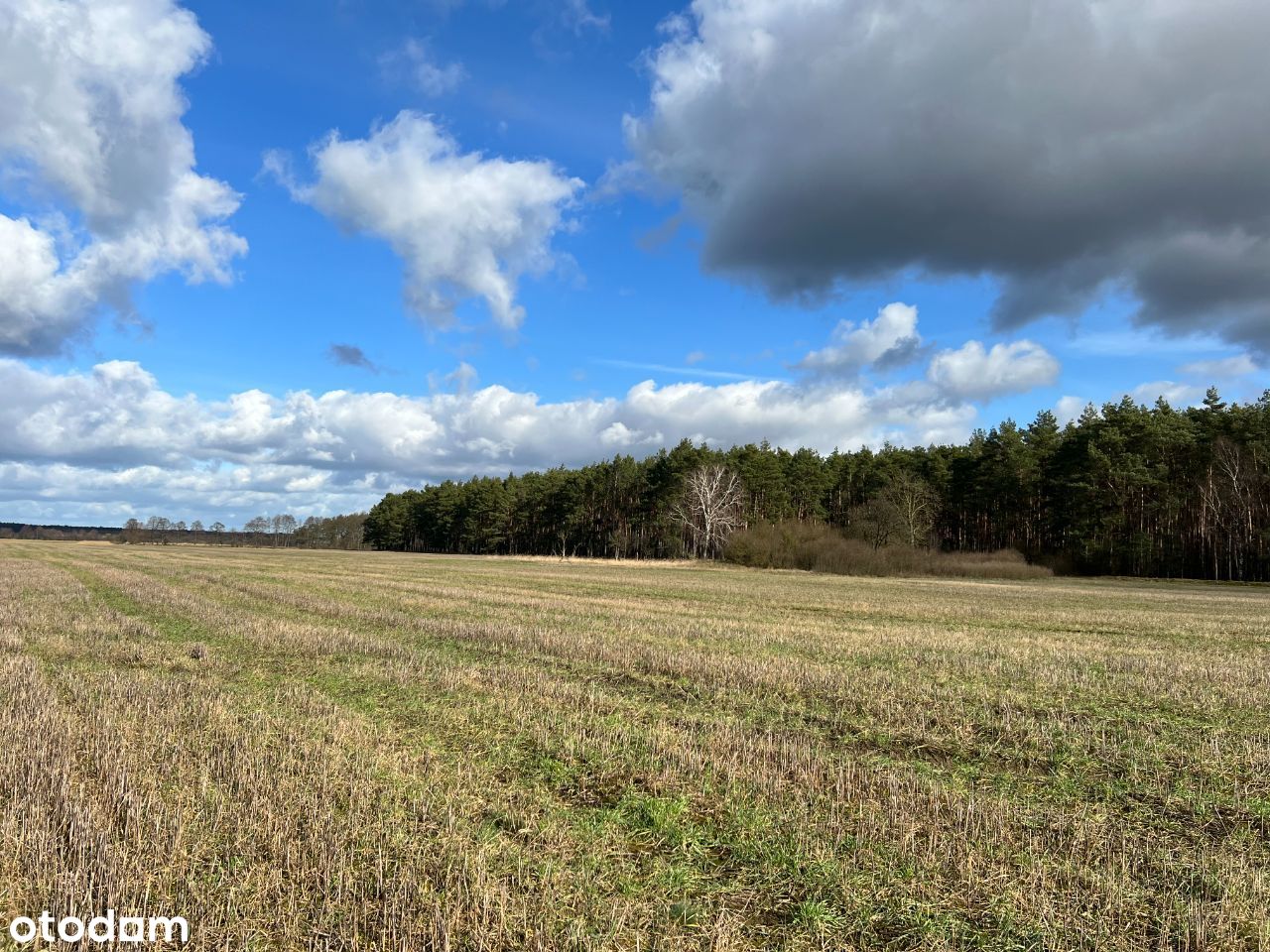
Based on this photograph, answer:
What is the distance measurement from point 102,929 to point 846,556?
66179 millimetres

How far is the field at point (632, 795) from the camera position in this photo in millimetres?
4488

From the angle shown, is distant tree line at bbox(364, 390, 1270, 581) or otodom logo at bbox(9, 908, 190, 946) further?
distant tree line at bbox(364, 390, 1270, 581)

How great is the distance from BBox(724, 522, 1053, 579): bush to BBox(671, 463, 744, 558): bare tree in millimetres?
6077

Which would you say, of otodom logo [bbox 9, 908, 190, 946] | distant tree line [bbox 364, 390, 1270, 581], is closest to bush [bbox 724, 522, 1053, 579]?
distant tree line [bbox 364, 390, 1270, 581]

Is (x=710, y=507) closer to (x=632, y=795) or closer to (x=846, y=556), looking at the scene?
(x=846, y=556)

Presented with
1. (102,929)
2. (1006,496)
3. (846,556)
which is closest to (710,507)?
(846,556)

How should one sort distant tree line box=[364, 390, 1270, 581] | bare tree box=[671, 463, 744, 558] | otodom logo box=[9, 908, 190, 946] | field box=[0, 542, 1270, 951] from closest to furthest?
otodom logo box=[9, 908, 190, 946]
field box=[0, 542, 1270, 951]
distant tree line box=[364, 390, 1270, 581]
bare tree box=[671, 463, 744, 558]

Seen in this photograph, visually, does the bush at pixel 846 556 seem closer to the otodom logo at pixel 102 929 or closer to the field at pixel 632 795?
the field at pixel 632 795

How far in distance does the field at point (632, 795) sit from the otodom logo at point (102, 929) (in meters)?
0.12

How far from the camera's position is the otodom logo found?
4086 mm

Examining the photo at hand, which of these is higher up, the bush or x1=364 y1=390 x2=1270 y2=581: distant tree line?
x1=364 y1=390 x2=1270 y2=581: distant tree line

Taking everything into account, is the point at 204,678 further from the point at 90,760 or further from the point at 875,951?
the point at 875,951

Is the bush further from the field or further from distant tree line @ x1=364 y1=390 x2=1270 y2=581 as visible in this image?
the field

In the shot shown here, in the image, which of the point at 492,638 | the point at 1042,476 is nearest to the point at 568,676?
the point at 492,638
